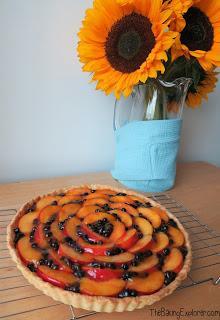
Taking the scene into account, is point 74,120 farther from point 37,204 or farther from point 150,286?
point 150,286

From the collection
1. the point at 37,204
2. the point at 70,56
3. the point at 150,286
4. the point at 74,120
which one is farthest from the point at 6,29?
the point at 150,286

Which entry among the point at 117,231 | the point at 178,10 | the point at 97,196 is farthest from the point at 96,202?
the point at 178,10

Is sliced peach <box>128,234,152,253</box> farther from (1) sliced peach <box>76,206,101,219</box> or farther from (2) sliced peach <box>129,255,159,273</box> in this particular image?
(1) sliced peach <box>76,206,101,219</box>

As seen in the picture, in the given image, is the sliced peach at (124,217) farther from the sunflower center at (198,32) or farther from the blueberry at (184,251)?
the sunflower center at (198,32)

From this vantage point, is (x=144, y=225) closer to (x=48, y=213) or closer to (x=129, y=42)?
(x=48, y=213)

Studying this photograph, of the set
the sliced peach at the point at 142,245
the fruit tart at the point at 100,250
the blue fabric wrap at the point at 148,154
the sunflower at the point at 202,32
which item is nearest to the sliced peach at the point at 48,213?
the fruit tart at the point at 100,250

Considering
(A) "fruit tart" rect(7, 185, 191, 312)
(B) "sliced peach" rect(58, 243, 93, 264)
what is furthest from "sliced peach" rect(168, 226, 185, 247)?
(B) "sliced peach" rect(58, 243, 93, 264)
